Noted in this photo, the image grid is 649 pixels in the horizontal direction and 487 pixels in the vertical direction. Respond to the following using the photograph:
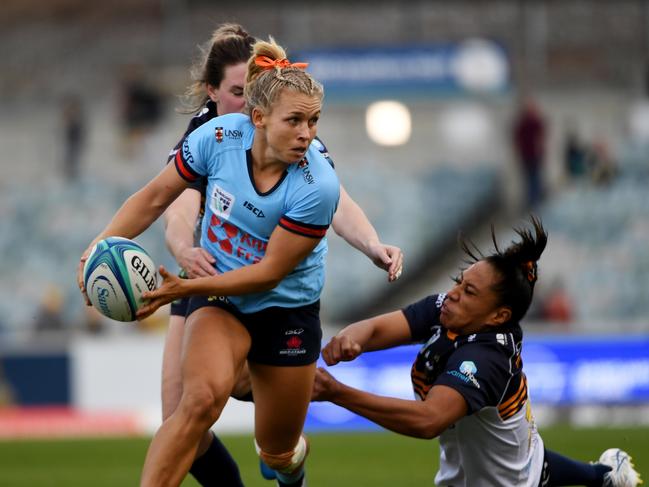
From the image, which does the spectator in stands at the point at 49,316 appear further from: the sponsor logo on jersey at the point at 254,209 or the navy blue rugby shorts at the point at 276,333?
the sponsor logo on jersey at the point at 254,209

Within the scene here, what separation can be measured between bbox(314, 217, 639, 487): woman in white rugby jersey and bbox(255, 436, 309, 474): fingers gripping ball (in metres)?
0.64

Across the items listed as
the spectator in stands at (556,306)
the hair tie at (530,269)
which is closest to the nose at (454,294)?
the hair tie at (530,269)

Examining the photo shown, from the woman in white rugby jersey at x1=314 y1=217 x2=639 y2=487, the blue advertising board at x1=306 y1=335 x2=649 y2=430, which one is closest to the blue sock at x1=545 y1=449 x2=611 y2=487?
the woman in white rugby jersey at x1=314 y1=217 x2=639 y2=487

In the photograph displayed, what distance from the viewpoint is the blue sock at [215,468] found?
6.30 meters

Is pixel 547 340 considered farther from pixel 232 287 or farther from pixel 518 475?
pixel 232 287

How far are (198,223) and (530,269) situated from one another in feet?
5.40

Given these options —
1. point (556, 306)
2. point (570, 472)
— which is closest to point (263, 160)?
point (570, 472)

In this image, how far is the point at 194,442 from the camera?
16.9 feet

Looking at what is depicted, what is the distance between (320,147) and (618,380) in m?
9.14

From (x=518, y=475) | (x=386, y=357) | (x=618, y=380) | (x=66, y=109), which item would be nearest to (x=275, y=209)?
(x=518, y=475)

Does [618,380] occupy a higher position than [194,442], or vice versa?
[194,442]

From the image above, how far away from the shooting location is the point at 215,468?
6.32 m

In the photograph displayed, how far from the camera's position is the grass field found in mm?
9203

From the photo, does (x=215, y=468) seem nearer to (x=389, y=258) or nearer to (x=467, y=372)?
(x=389, y=258)
